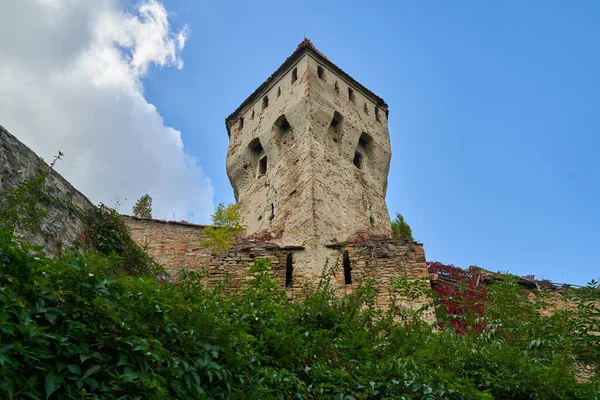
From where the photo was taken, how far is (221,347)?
154 inches

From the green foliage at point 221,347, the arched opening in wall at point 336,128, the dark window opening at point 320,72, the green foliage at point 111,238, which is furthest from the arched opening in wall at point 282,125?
the green foliage at point 221,347

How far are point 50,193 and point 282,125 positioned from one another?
30.4 feet

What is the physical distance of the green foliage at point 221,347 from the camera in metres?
2.85

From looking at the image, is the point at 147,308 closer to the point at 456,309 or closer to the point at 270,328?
the point at 270,328

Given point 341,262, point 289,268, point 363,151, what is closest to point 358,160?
point 363,151

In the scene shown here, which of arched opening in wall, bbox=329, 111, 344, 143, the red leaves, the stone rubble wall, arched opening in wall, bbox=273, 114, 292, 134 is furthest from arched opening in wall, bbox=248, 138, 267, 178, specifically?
the red leaves

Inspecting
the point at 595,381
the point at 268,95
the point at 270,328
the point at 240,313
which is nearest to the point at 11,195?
the point at 240,313

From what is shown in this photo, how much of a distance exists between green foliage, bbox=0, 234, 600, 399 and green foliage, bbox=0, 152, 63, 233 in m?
1.60

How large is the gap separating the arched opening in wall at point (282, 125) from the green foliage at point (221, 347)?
30.2ft

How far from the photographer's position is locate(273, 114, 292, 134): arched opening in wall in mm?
15344

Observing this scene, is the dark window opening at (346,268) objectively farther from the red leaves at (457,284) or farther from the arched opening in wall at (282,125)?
the arched opening in wall at (282,125)

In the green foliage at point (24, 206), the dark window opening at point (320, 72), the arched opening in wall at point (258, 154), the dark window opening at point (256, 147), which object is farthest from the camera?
the dark window opening at point (320, 72)

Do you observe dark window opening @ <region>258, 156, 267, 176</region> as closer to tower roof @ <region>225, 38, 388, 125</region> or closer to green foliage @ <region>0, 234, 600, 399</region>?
tower roof @ <region>225, 38, 388, 125</region>

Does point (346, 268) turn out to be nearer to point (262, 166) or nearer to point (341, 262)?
point (341, 262)
